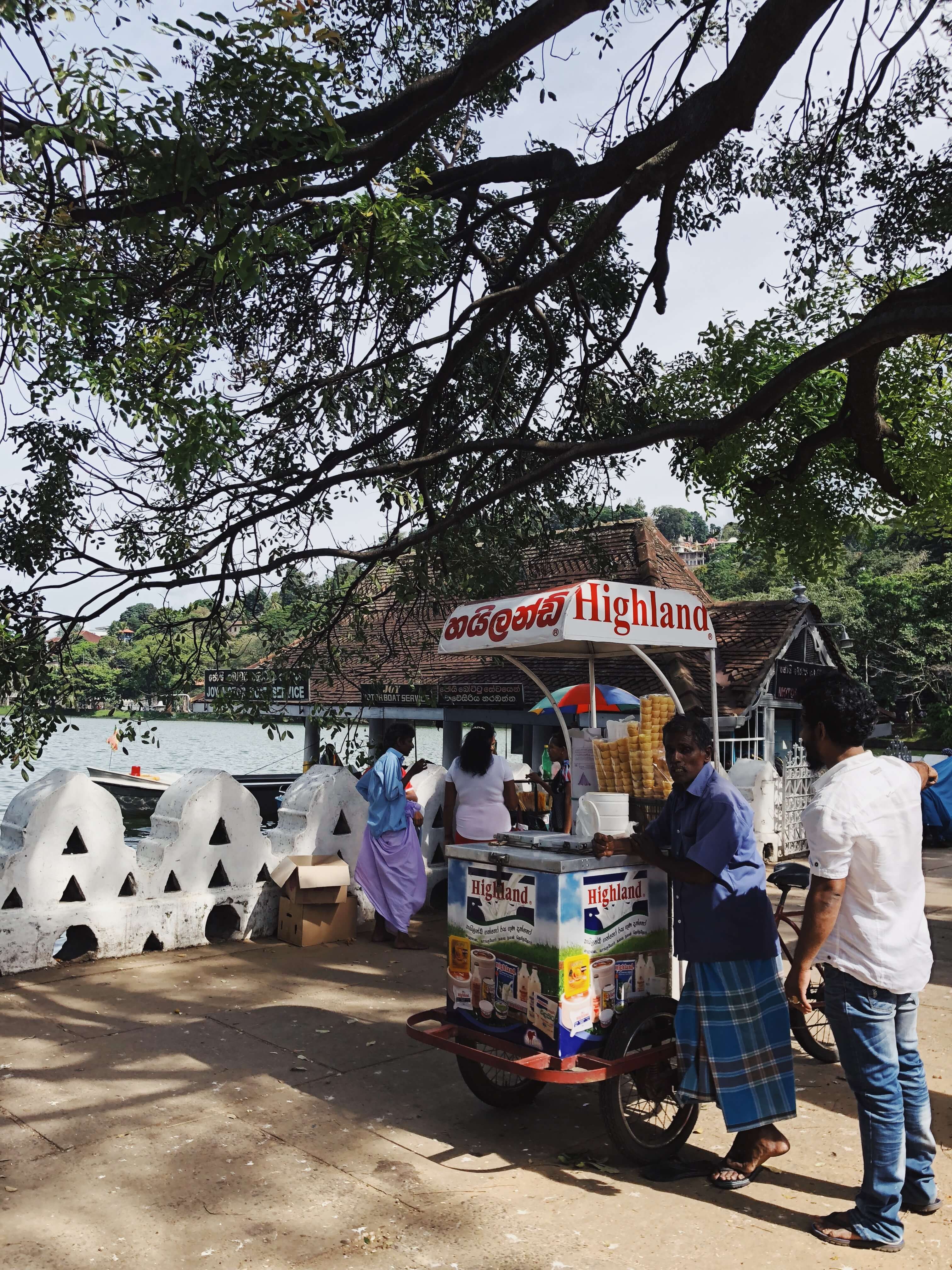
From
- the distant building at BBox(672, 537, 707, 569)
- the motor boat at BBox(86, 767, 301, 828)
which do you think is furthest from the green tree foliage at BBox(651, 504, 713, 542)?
the motor boat at BBox(86, 767, 301, 828)

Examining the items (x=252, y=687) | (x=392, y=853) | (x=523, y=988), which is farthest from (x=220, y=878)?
(x=523, y=988)

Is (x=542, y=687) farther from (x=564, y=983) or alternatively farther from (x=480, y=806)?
(x=564, y=983)

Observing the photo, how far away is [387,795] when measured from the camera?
786 cm

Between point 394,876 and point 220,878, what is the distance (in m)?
1.34

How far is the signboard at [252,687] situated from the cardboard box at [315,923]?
5.27ft

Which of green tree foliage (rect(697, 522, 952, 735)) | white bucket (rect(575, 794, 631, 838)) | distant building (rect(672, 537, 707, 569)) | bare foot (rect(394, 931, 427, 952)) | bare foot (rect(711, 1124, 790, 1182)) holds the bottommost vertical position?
bare foot (rect(711, 1124, 790, 1182))

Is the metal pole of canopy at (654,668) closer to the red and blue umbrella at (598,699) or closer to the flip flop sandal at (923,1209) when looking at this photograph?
the flip flop sandal at (923,1209)

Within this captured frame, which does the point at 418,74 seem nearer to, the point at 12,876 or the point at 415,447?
the point at 415,447

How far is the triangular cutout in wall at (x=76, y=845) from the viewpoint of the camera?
682 centimetres

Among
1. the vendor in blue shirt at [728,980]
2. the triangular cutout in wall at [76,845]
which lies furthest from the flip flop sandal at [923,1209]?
the triangular cutout in wall at [76,845]

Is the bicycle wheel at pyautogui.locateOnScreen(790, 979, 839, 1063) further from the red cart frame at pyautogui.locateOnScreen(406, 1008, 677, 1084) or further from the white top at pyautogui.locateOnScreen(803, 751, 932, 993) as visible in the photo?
the white top at pyautogui.locateOnScreen(803, 751, 932, 993)

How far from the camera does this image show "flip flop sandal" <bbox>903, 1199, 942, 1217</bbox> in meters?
3.77

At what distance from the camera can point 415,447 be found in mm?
8609

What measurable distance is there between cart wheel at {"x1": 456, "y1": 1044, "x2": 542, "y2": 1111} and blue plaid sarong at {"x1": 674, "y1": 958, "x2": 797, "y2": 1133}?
881mm
